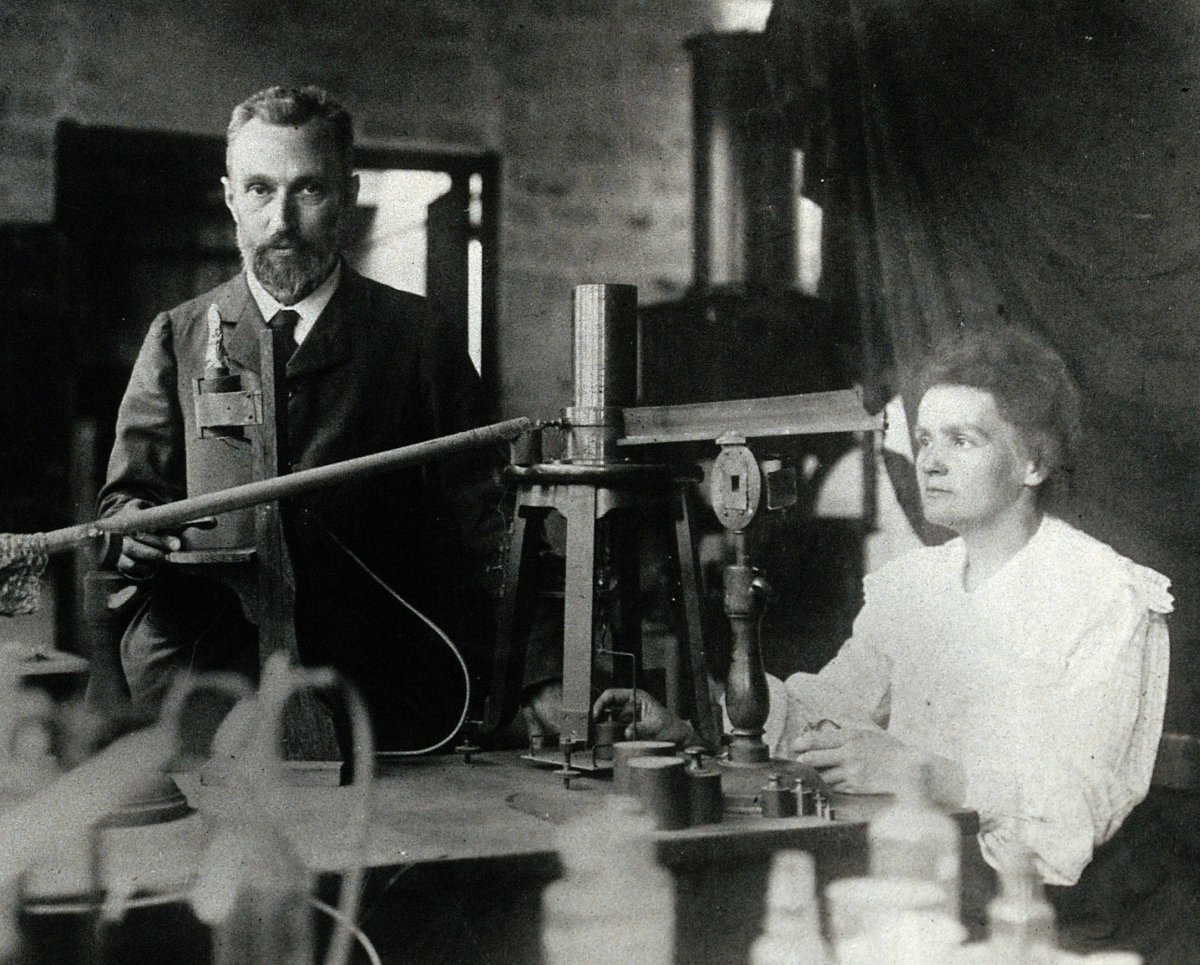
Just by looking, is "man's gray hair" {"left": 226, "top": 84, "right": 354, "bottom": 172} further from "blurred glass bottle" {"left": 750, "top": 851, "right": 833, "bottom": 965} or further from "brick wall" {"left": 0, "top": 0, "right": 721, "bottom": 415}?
"blurred glass bottle" {"left": 750, "top": 851, "right": 833, "bottom": 965}

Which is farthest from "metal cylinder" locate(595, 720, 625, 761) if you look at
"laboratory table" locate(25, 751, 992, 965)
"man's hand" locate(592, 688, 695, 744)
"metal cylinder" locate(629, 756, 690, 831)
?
"metal cylinder" locate(629, 756, 690, 831)

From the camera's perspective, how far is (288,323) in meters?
2.25

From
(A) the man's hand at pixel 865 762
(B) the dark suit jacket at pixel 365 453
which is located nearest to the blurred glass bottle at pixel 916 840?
(A) the man's hand at pixel 865 762

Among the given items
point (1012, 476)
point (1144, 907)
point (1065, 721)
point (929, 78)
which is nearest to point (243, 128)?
point (929, 78)

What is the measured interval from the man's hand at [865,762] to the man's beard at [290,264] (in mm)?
1122

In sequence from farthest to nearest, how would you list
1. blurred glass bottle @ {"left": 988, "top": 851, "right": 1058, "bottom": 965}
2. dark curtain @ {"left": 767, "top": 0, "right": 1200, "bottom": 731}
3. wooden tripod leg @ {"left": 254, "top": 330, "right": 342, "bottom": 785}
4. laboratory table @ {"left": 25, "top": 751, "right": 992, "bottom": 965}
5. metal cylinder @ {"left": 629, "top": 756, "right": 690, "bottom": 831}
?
dark curtain @ {"left": 767, "top": 0, "right": 1200, "bottom": 731}
blurred glass bottle @ {"left": 988, "top": 851, "right": 1058, "bottom": 965}
wooden tripod leg @ {"left": 254, "top": 330, "right": 342, "bottom": 785}
metal cylinder @ {"left": 629, "top": 756, "right": 690, "bottom": 831}
laboratory table @ {"left": 25, "top": 751, "right": 992, "bottom": 965}

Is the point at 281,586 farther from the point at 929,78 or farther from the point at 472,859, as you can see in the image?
the point at 929,78

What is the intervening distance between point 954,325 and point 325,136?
1082mm

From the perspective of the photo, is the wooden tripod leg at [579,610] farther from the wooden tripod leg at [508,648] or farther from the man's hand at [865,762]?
the man's hand at [865,762]

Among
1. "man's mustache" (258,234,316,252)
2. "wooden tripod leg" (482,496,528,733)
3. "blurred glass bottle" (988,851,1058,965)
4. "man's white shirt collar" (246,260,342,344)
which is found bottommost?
"blurred glass bottle" (988,851,1058,965)

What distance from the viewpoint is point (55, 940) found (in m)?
1.71

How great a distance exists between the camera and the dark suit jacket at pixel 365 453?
2.16 metres

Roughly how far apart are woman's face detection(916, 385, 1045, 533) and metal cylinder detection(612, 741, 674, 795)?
0.63 meters

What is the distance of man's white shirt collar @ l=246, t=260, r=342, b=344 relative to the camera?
2.24m
